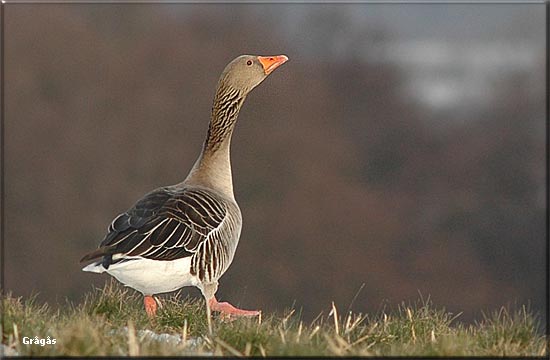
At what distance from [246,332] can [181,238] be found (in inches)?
64.8

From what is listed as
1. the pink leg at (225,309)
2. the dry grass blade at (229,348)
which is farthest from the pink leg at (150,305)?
the dry grass blade at (229,348)

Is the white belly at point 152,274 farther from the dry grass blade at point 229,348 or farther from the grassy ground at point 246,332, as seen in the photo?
the dry grass blade at point 229,348

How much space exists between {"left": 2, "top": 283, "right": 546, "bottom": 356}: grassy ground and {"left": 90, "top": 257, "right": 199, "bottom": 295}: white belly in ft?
0.40

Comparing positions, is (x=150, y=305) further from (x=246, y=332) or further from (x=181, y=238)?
(x=246, y=332)

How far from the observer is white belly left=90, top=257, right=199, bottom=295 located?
6.08 metres

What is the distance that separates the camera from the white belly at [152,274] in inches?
239

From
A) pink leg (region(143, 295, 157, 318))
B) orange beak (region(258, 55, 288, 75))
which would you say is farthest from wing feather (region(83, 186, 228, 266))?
orange beak (region(258, 55, 288, 75))

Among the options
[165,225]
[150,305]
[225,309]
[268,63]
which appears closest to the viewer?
[150,305]

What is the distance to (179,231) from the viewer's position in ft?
21.0

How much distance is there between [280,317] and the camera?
593cm

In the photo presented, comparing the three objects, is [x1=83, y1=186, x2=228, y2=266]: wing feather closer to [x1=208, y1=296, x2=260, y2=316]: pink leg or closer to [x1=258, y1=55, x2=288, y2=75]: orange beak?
[x1=208, y1=296, x2=260, y2=316]: pink leg

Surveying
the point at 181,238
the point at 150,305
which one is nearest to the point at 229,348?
the point at 150,305

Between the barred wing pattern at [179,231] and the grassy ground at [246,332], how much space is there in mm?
376

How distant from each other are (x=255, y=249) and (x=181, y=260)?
27.9 metres
